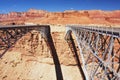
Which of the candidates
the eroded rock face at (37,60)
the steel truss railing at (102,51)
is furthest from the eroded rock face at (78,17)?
the steel truss railing at (102,51)

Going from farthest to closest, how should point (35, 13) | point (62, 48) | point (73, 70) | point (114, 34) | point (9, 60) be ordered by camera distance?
1. point (35, 13)
2. point (9, 60)
3. point (62, 48)
4. point (73, 70)
5. point (114, 34)

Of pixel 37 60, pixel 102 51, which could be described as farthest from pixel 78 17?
pixel 102 51

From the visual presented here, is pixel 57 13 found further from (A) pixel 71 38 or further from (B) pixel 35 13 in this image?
(B) pixel 35 13

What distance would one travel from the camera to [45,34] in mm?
47469

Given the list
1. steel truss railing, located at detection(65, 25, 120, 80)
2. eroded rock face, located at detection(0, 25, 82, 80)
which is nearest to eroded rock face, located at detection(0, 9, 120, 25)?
eroded rock face, located at detection(0, 25, 82, 80)

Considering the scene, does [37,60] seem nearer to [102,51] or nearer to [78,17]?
[78,17]

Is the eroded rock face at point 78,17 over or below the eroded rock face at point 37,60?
over

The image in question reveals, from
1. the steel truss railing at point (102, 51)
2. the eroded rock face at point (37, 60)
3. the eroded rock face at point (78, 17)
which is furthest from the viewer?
the eroded rock face at point (78, 17)

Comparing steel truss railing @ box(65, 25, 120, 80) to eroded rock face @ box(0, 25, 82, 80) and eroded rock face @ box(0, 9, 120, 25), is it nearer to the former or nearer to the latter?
eroded rock face @ box(0, 25, 82, 80)

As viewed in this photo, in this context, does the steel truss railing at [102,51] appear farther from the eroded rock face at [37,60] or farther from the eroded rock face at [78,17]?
the eroded rock face at [78,17]

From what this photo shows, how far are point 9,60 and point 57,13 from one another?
2574 centimetres

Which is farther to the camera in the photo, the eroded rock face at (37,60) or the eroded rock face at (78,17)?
the eroded rock face at (78,17)

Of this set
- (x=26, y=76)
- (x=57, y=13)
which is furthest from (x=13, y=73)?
(x=57, y=13)

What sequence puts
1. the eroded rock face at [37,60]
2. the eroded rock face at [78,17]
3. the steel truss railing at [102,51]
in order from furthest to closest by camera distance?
1. the eroded rock face at [78,17]
2. the eroded rock face at [37,60]
3. the steel truss railing at [102,51]
